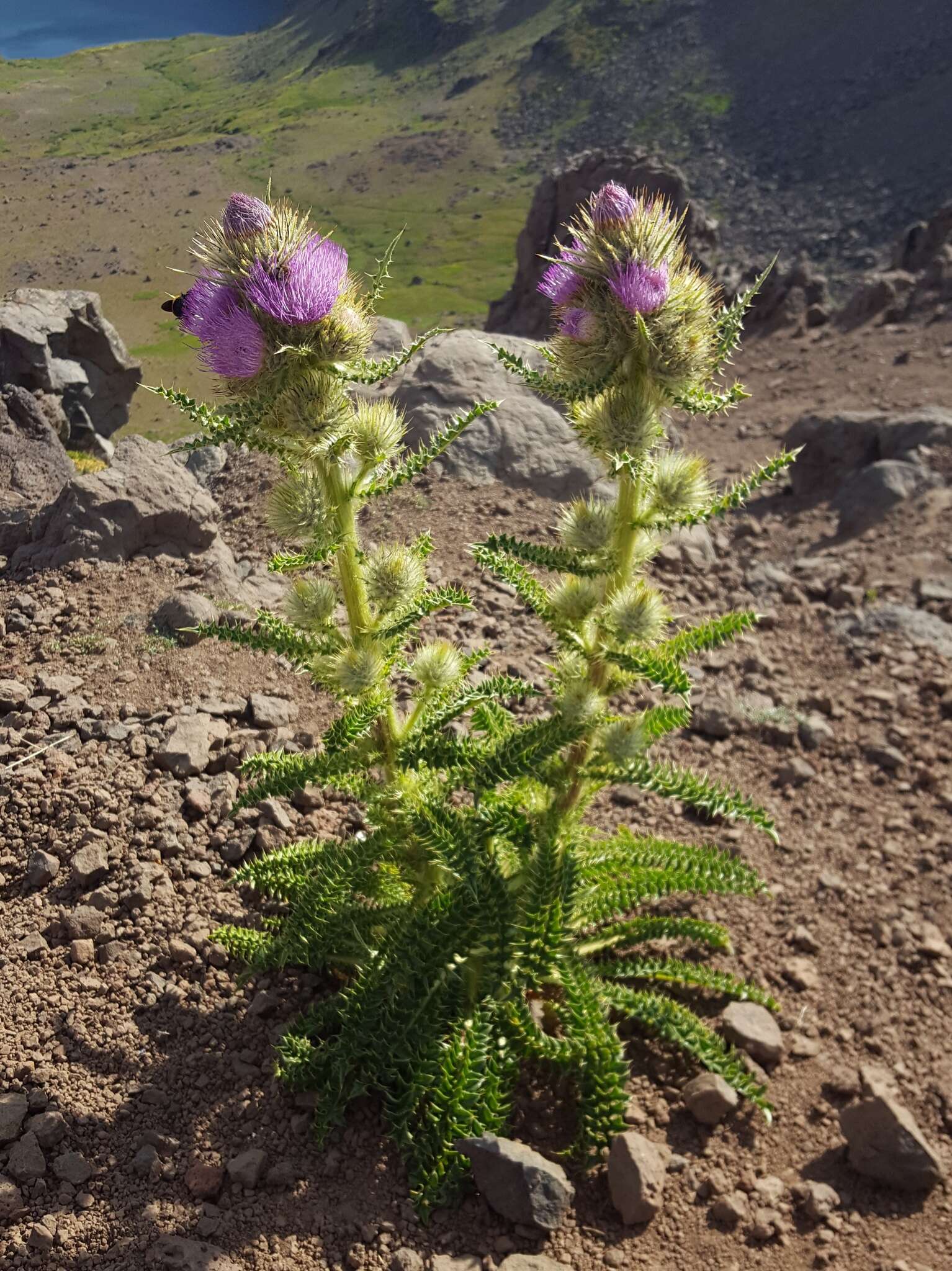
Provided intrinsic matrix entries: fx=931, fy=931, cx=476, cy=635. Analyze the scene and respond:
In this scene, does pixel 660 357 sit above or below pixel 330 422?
above

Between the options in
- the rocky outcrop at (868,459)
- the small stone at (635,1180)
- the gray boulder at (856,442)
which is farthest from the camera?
the gray boulder at (856,442)

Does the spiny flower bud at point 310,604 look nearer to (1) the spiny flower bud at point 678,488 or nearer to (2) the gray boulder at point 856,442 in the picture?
(1) the spiny flower bud at point 678,488

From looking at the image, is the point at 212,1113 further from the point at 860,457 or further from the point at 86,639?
the point at 860,457

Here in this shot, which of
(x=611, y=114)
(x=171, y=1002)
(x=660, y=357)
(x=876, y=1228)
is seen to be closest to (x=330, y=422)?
(x=660, y=357)

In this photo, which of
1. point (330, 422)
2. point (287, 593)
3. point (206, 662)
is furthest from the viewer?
point (206, 662)

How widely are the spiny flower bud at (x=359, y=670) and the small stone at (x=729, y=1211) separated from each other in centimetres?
268

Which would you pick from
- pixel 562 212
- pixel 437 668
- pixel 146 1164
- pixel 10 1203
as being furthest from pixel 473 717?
pixel 562 212

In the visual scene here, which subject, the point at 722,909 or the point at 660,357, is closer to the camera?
the point at 660,357

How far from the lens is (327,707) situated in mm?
6211

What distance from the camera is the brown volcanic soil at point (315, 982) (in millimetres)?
3723

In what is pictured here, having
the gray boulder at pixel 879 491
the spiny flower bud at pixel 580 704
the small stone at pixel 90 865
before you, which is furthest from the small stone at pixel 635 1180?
the gray boulder at pixel 879 491

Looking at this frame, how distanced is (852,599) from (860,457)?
452 centimetres

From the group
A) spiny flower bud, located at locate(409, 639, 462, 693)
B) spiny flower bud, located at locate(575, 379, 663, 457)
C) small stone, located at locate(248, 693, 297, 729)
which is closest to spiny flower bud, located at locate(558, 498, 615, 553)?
spiny flower bud, located at locate(575, 379, 663, 457)

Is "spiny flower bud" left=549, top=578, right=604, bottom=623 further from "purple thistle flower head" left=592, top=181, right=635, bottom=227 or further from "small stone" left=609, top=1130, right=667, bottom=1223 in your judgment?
"small stone" left=609, top=1130, right=667, bottom=1223
